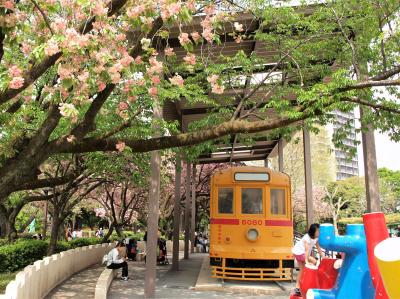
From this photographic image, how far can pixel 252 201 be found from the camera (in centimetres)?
1091

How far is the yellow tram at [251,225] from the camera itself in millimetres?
10406

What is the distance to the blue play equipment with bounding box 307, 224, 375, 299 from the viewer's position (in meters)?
3.83

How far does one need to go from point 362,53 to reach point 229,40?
11.6 ft

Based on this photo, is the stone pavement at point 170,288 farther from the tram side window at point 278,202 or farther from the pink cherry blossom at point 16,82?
the pink cherry blossom at point 16,82

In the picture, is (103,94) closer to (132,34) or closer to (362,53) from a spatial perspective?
(132,34)

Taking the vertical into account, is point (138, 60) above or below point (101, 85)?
above

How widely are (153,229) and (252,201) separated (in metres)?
2.95

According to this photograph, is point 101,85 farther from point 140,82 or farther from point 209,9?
point 209,9

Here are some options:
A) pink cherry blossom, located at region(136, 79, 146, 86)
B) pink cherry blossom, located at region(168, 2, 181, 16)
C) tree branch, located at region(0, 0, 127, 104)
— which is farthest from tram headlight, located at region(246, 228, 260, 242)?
pink cherry blossom, located at region(168, 2, 181, 16)

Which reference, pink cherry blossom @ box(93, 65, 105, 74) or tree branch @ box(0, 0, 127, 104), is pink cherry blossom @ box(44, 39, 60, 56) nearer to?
tree branch @ box(0, 0, 127, 104)

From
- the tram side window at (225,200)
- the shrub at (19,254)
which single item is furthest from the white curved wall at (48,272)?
the tram side window at (225,200)

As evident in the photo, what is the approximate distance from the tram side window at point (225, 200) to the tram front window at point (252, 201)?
1.09ft

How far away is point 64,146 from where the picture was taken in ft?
17.8

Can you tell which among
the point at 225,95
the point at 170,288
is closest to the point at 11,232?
the point at 170,288
